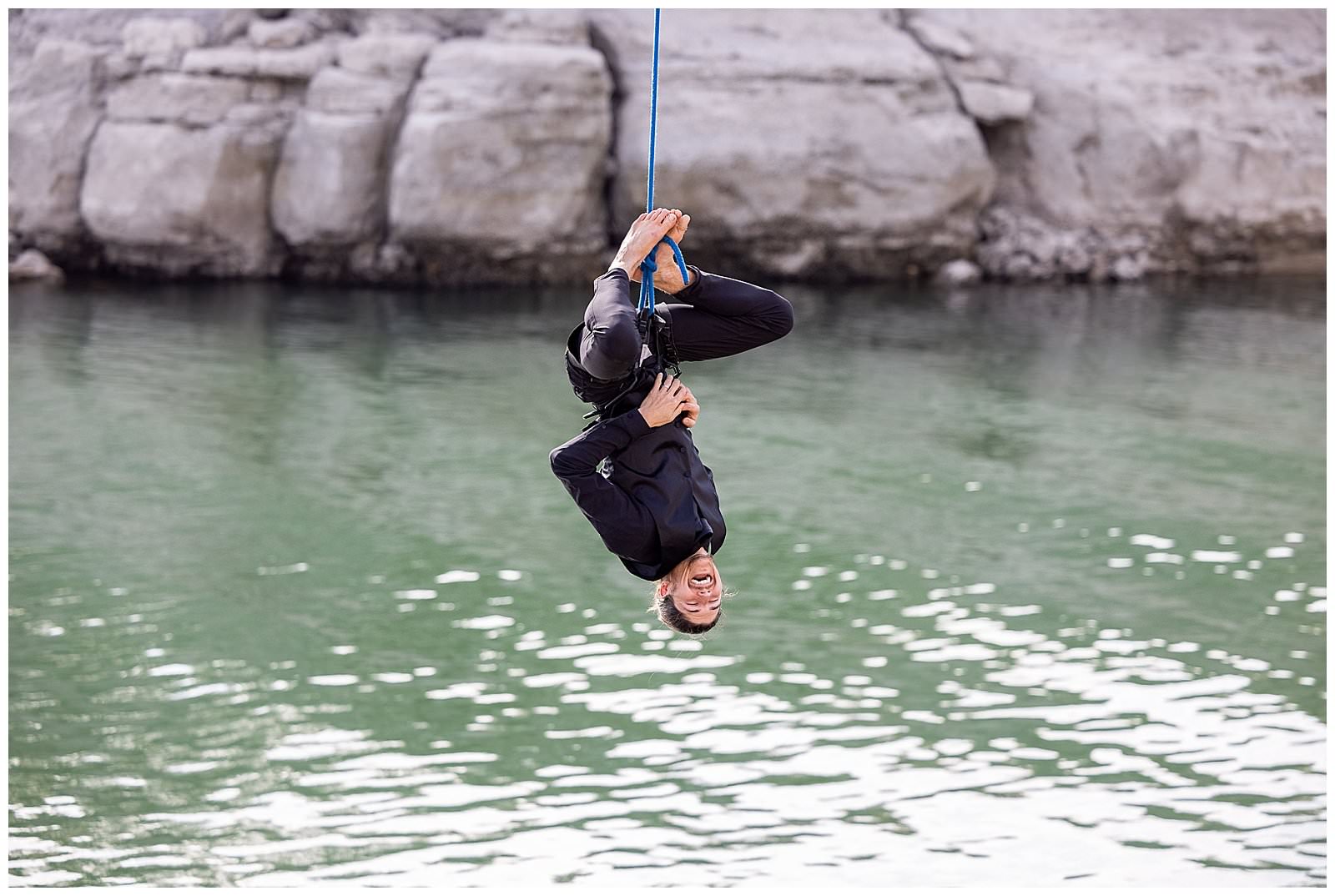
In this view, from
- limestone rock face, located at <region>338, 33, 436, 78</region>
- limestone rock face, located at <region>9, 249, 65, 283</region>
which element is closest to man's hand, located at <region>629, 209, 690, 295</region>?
limestone rock face, located at <region>338, 33, 436, 78</region>

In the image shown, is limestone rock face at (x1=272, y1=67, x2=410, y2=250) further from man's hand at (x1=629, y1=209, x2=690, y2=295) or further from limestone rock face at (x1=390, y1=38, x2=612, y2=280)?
man's hand at (x1=629, y1=209, x2=690, y2=295)

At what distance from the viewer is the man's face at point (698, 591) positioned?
4.44 metres

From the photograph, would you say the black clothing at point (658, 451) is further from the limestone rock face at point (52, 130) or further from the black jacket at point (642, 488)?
the limestone rock face at point (52, 130)

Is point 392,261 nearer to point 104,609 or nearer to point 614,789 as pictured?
point 104,609

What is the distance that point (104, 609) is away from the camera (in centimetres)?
909

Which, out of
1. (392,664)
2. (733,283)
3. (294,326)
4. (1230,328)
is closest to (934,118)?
(1230,328)

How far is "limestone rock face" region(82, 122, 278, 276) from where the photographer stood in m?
16.9

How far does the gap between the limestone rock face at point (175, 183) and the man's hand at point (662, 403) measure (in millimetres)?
13780

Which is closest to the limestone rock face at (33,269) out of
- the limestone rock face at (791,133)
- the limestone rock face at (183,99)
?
the limestone rock face at (183,99)

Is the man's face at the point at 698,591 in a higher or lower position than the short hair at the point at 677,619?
higher

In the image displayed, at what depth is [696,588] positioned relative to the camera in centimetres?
446

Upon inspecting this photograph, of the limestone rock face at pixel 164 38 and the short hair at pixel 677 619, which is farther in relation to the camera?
the limestone rock face at pixel 164 38

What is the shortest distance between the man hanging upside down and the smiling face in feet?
0.07

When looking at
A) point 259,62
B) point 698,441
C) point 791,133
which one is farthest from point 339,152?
point 698,441
